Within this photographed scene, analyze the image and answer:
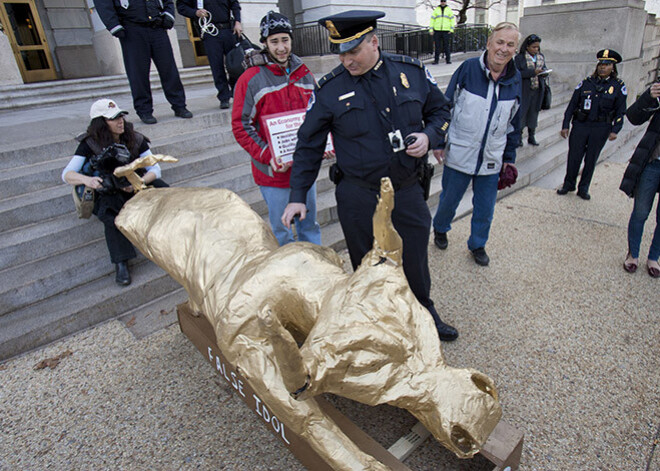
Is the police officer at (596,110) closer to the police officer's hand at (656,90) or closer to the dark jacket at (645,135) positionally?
the dark jacket at (645,135)

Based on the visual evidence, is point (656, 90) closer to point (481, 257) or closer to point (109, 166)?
point (481, 257)

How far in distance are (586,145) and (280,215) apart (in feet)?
14.5

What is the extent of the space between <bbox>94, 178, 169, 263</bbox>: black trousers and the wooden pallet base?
144cm

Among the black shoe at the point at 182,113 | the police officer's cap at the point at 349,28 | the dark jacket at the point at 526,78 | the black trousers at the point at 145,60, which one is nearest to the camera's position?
the police officer's cap at the point at 349,28

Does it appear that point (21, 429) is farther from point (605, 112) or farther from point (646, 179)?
point (605, 112)

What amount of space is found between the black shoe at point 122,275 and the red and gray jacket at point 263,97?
1562 millimetres

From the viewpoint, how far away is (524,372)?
2855mm

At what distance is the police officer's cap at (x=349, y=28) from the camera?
2.21 meters

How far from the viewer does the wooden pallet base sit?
78.6 inches

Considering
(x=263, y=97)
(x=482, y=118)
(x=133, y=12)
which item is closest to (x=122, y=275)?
(x=263, y=97)

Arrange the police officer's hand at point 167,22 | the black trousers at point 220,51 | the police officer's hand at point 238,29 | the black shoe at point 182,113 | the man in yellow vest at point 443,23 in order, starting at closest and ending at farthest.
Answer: the police officer's hand at point 167,22 → the black shoe at point 182,113 → the police officer's hand at point 238,29 → the black trousers at point 220,51 → the man in yellow vest at point 443,23

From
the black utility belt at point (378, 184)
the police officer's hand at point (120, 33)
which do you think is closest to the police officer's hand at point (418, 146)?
the black utility belt at point (378, 184)

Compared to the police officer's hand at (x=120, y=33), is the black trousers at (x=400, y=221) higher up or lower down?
lower down

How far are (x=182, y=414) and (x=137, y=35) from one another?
4.49 m
